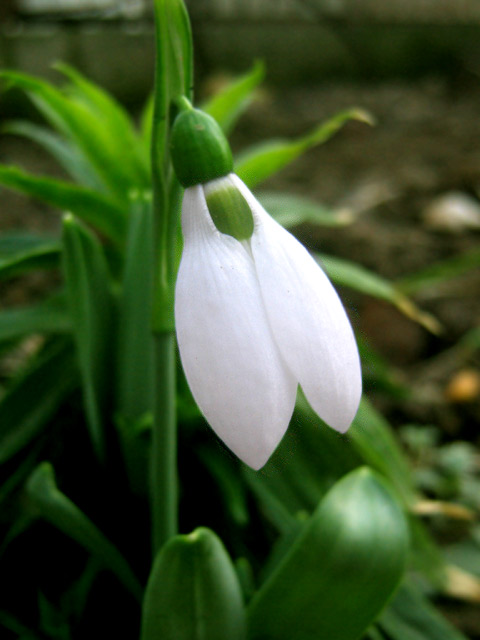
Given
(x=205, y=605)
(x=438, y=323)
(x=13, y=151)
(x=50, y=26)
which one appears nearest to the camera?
(x=205, y=605)

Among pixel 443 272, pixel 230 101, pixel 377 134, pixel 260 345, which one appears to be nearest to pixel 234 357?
pixel 260 345

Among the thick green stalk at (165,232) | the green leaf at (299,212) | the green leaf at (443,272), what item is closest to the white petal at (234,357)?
the thick green stalk at (165,232)

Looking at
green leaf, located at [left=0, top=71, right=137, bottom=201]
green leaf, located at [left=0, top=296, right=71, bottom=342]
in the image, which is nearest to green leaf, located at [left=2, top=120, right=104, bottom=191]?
green leaf, located at [left=0, top=71, right=137, bottom=201]

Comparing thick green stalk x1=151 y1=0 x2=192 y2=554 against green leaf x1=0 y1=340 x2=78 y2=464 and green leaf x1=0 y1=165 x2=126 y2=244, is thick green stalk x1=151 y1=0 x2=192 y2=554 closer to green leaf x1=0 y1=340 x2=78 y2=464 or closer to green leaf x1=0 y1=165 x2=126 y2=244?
green leaf x1=0 y1=340 x2=78 y2=464

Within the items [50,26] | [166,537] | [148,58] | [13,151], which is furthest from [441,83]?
[166,537]

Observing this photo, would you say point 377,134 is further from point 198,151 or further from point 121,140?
point 198,151

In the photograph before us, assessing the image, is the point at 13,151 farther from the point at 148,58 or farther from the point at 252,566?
the point at 252,566
